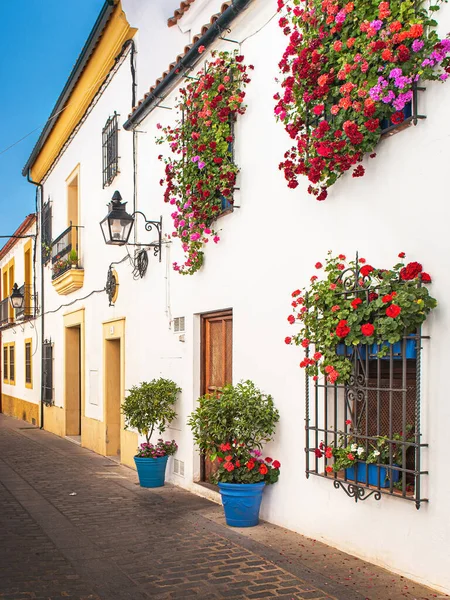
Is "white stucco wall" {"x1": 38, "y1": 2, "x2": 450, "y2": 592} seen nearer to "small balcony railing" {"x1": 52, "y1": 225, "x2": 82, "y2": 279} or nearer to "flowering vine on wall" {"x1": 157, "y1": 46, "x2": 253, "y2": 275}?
"flowering vine on wall" {"x1": 157, "y1": 46, "x2": 253, "y2": 275}

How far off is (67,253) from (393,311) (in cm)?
1119

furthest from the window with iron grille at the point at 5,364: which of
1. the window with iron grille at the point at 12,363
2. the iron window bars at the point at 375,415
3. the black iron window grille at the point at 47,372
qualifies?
the iron window bars at the point at 375,415

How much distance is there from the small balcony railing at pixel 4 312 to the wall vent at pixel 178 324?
57.8ft

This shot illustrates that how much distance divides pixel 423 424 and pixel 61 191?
1327 cm

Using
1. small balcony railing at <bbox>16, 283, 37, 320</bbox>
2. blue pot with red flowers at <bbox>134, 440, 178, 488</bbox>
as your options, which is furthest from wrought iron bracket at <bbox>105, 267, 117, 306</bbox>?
small balcony railing at <bbox>16, 283, 37, 320</bbox>

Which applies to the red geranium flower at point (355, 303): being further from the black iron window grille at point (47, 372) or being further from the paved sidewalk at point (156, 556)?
the black iron window grille at point (47, 372)

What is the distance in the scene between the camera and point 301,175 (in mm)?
6246

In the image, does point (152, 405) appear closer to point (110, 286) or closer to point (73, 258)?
point (110, 286)

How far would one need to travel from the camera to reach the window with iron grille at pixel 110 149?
11.7 metres

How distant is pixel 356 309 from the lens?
510 centimetres

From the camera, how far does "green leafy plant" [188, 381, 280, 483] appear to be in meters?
6.45

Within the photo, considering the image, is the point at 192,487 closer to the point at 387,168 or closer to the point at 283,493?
the point at 283,493

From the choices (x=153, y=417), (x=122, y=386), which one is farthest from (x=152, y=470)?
(x=122, y=386)

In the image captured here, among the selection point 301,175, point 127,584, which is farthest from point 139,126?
point 127,584
